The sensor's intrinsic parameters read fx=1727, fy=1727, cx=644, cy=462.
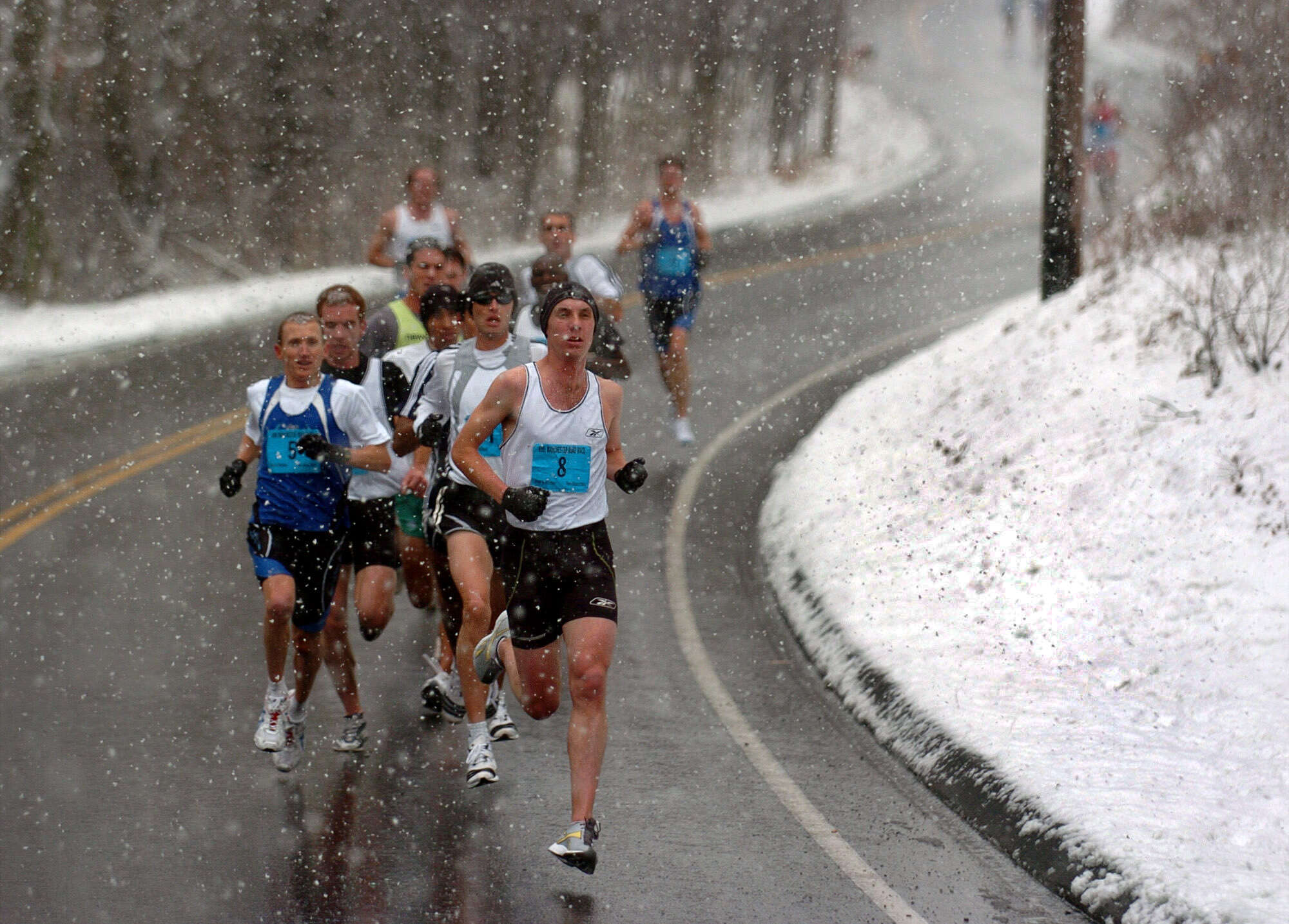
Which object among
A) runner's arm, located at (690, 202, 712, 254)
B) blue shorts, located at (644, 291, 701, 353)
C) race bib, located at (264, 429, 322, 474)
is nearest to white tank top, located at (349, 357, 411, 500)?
race bib, located at (264, 429, 322, 474)

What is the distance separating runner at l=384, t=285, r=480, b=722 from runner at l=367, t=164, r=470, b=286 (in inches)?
152

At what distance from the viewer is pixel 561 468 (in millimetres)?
6551

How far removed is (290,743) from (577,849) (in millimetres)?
1929

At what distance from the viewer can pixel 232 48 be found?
84.3ft

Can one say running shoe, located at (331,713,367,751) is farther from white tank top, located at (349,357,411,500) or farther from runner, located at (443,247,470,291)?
runner, located at (443,247,470,291)

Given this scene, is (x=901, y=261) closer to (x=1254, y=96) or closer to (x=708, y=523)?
(x=1254, y=96)

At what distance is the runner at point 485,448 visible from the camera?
731cm

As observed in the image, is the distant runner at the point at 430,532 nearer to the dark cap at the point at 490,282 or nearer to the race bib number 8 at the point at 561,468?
the dark cap at the point at 490,282

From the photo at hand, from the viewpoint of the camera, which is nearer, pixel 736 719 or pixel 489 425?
pixel 489 425

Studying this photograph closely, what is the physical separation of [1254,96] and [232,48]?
656 inches

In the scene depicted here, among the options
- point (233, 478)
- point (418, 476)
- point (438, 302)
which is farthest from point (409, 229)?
point (233, 478)

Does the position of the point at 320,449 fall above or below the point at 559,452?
below

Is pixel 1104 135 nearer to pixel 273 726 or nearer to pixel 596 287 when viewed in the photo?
pixel 596 287

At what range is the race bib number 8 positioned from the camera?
653 cm
